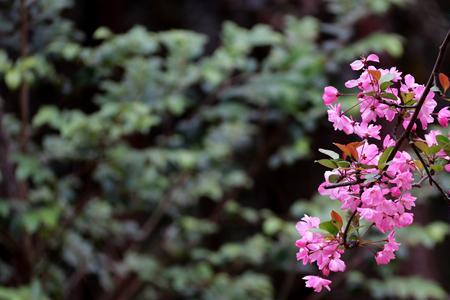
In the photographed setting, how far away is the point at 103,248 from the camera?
236 cm

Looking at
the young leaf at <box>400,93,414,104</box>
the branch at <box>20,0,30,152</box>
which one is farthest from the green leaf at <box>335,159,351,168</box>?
the branch at <box>20,0,30,152</box>

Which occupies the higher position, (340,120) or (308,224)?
(340,120)

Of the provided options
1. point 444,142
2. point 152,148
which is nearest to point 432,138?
point 444,142

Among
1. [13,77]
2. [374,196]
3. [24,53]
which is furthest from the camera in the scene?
[24,53]

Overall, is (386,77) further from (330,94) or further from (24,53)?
(24,53)

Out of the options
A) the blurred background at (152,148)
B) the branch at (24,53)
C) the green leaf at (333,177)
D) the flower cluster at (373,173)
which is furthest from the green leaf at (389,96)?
the branch at (24,53)

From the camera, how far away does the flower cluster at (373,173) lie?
654 millimetres

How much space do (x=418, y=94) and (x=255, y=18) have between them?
2.64 metres

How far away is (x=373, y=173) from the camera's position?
2.16 ft

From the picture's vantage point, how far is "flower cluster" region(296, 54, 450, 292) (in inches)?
25.7

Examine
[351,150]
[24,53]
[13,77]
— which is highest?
[24,53]

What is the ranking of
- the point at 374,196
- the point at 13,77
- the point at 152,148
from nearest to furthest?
1. the point at 374,196
2. the point at 13,77
3. the point at 152,148

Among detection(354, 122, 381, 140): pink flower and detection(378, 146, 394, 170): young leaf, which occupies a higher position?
detection(354, 122, 381, 140): pink flower

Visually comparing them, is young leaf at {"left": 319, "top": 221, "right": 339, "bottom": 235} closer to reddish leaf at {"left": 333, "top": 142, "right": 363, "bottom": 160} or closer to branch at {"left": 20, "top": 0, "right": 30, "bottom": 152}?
reddish leaf at {"left": 333, "top": 142, "right": 363, "bottom": 160}
